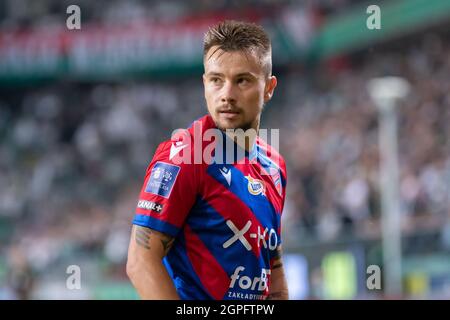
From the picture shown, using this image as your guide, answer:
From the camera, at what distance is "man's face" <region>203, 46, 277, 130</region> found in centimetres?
352

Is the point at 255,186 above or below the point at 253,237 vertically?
above

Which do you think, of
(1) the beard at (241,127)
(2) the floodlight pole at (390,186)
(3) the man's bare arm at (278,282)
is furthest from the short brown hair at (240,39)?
(2) the floodlight pole at (390,186)

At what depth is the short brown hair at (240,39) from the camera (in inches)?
139

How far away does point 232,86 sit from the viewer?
353 cm

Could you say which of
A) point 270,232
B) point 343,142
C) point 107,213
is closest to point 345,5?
point 343,142

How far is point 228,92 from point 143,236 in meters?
0.69

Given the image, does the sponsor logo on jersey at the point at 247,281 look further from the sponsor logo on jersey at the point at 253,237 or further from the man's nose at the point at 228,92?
the man's nose at the point at 228,92

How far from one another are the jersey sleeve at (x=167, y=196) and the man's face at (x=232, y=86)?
298 millimetres

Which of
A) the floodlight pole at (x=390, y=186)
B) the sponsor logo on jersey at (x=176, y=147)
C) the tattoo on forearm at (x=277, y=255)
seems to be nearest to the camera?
the sponsor logo on jersey at (x=176, y=147)

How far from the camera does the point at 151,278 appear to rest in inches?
126

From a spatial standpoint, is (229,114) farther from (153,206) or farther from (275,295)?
(275,295)

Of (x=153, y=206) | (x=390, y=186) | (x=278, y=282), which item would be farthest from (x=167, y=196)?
(x=390, y=186)
